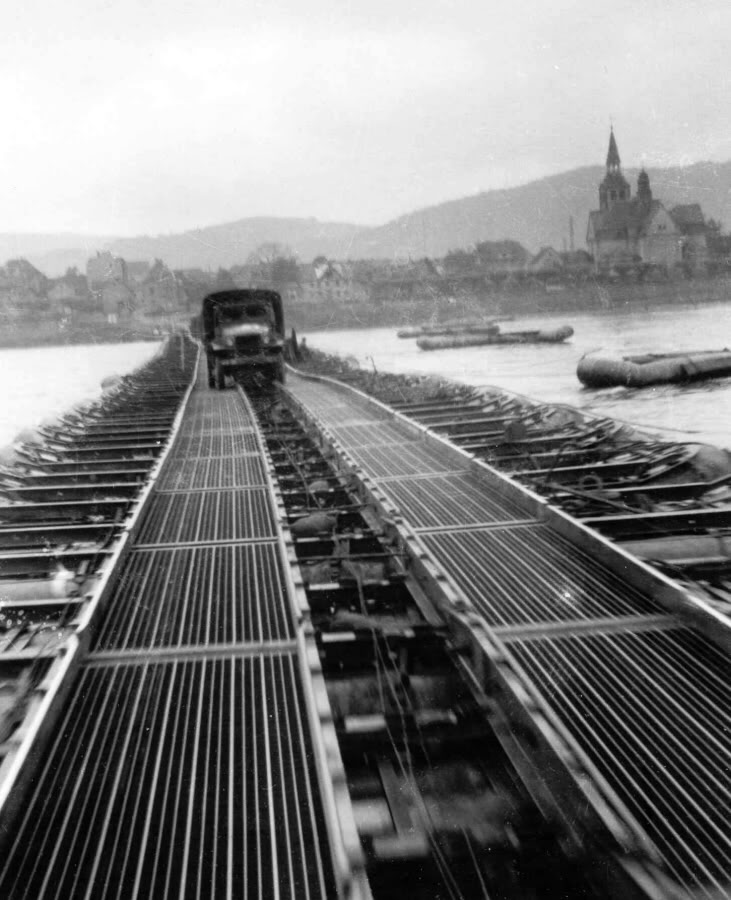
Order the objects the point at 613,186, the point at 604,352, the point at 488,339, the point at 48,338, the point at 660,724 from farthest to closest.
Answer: the point at 613,186
the point at 48,338
the point at 488,339
the point at 604,352
the point at 660,724

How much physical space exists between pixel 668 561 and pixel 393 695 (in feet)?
10.2

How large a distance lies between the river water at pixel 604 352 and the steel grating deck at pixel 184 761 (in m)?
8.93

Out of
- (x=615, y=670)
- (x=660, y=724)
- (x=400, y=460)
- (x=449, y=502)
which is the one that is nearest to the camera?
(x=660, y=724)

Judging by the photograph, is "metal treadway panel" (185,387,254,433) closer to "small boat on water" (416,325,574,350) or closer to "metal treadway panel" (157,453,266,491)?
"metal treadway panel" (157,453,266,491)

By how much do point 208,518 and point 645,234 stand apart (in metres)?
99.6

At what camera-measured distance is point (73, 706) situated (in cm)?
525

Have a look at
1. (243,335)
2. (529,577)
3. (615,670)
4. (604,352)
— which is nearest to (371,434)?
(529,577)

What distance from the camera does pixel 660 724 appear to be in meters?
4.92

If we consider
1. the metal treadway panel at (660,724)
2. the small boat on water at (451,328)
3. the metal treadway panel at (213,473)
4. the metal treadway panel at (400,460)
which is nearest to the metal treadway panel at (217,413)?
the metal treadway panel at (213,473)

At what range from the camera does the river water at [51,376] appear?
39344 millimetres

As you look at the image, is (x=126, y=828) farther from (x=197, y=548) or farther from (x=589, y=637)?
(x=197, y=548)

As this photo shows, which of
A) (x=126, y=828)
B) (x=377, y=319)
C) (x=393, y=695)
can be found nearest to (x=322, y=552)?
(x=393, y=695)

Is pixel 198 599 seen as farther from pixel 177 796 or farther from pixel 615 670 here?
pixel 615 670

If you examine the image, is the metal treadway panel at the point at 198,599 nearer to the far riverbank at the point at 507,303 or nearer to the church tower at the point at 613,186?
the far riverbank at the point at 507,303
